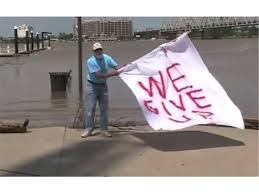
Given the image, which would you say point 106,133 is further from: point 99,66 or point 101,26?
point 101,26

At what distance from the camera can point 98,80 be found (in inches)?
322

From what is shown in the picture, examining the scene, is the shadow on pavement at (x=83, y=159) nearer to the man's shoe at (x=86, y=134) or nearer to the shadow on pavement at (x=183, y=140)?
the man's shoe at (x=86, y=134)

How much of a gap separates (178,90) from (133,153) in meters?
1.23

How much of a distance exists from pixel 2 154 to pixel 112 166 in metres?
1.60

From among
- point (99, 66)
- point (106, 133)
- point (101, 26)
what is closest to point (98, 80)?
point (99, 66)

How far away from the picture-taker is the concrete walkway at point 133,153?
6492 millimetres

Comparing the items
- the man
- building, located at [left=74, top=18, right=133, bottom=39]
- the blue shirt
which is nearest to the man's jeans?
the man

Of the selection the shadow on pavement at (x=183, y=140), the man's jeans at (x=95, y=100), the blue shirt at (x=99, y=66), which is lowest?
the shadow on pavement at (x=183, y=140)

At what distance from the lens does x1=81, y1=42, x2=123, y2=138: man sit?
8055 mm

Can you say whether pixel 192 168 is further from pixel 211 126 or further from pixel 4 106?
pixel 4 106

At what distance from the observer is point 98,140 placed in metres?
8.08

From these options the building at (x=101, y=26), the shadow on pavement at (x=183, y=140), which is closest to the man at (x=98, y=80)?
the shadow on pavement at (x=183, y=140)

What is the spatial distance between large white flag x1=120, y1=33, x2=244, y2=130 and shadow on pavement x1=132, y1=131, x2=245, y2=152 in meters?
0.28

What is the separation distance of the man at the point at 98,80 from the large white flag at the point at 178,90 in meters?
0.27
